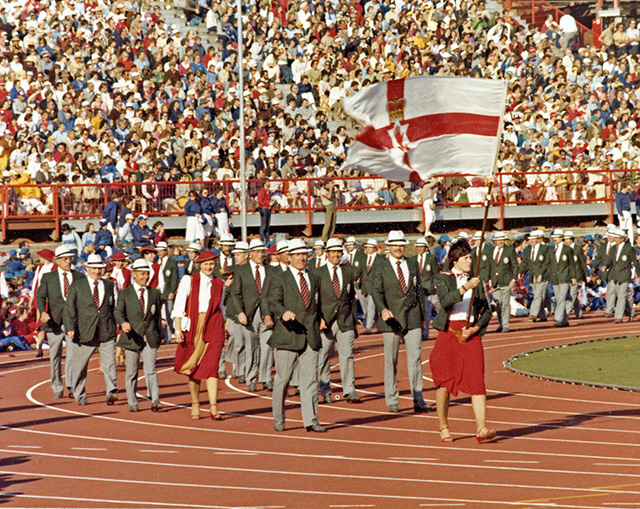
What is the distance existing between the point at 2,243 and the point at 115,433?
1446 centimetres

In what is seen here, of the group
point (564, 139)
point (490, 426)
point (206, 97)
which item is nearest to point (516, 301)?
point (564, 139)

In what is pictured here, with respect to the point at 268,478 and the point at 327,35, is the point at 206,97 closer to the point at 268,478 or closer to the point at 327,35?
the point at 327,35

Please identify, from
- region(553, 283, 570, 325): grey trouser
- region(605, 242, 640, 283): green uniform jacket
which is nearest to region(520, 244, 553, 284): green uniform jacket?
region(553, 283, 570, 325): grey trouser

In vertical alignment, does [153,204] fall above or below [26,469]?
above

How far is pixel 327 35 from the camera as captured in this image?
109 feet

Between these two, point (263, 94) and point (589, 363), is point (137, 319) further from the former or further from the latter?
point (263, 94)

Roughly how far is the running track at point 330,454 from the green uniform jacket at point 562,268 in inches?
306

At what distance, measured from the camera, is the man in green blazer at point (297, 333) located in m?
12.3

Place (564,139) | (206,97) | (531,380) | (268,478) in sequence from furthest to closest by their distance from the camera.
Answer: (564,139), (206,97), (531,380), (268,478)

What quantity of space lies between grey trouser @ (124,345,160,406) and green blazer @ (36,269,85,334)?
5.75 feet

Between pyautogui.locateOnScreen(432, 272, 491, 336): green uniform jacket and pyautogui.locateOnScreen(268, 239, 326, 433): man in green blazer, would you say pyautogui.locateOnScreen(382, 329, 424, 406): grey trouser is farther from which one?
pyautogui.locateOnScreen(432, 272, 491, 336): green uniform jacket

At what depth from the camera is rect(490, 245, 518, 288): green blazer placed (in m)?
23.0

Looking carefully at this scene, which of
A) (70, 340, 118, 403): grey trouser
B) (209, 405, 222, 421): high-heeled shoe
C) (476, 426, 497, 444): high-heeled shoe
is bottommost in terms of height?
(209, 405, 222, 421): high-heeled shoe

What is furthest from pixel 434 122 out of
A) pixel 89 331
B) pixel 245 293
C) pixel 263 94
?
pixel 263 94
